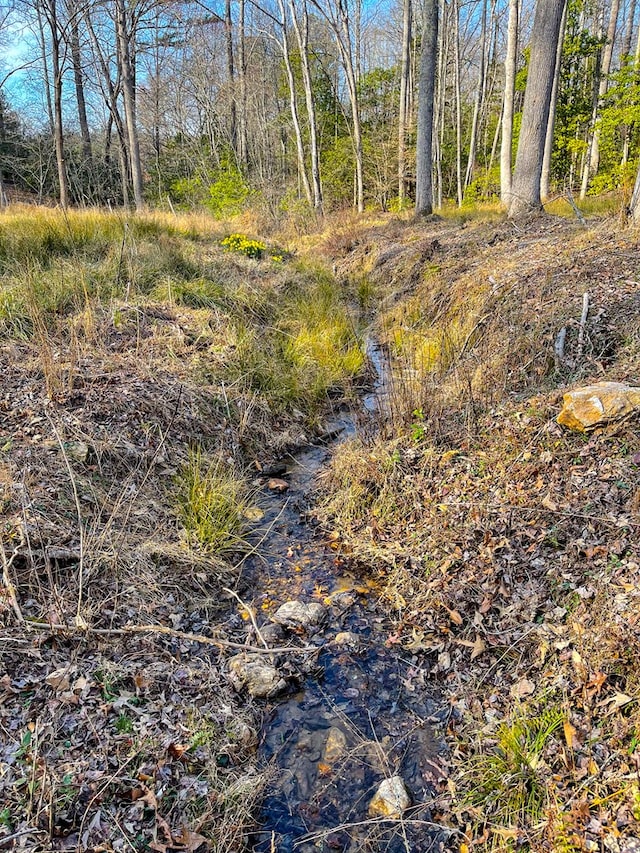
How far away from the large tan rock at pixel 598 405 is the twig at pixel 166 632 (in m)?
1.88

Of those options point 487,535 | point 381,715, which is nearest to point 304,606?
point 381,715

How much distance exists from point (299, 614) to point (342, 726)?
0.66m

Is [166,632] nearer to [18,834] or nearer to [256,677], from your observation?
[256,677]

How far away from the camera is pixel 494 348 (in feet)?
13.6

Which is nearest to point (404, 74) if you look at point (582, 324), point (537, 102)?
point (537, 102)

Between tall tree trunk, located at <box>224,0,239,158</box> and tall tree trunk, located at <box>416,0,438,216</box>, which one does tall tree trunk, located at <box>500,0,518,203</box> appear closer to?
tall tree trunk, located at <box>416,0,438,216</box>

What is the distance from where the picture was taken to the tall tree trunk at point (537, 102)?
706cm

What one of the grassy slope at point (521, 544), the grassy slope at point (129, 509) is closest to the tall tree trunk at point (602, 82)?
the grassy slope at point (521, 544)

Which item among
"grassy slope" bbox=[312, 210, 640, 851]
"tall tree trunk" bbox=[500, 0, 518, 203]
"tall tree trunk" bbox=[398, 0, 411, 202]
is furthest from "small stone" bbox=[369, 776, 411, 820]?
"tall tree trunk" bbox=[398, 0, 411, 202]

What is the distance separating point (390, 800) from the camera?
1867 millimetres

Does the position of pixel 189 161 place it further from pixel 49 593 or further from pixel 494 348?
pixel 49 593

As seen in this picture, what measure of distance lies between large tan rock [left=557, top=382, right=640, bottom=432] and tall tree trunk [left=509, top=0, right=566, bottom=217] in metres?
6.16

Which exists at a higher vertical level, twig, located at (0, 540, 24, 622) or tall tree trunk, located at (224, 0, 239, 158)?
tall tree trunk, located at (224, 0, 239, 158)

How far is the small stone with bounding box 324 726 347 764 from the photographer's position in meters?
2.08
